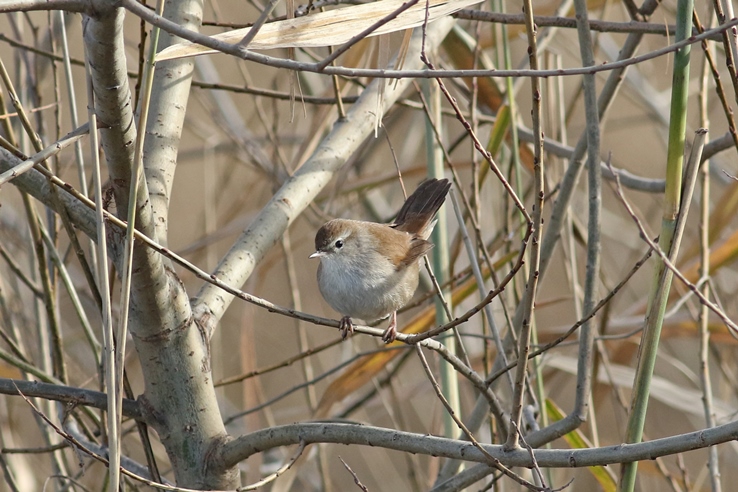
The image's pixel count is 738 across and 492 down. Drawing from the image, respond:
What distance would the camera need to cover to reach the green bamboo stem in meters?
1.55

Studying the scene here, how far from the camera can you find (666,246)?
167cm

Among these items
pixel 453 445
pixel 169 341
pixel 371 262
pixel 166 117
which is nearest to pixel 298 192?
pixel 166 117

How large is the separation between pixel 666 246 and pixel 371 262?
4.38ft

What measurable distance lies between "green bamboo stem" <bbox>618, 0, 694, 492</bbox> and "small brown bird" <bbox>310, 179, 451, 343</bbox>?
1.11 meters

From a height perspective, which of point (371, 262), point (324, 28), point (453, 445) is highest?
point (371, 262)

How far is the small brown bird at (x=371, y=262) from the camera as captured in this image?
272cm

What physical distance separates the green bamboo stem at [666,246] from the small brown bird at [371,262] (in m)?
1.11

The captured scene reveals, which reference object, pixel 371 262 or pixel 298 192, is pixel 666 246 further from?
pixel 371 262

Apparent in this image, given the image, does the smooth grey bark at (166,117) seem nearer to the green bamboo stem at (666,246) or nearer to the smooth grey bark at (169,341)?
the smooth grey bark at (169,341)

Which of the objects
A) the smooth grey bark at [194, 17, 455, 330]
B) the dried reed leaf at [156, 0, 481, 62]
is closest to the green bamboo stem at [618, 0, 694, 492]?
the dried reed leaf at [156, 0, 481, 62]

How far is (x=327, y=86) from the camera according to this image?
3.68 meters

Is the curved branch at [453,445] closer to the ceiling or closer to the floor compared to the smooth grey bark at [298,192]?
closer to the floor

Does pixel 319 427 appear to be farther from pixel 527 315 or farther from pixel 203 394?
pixel 527 315

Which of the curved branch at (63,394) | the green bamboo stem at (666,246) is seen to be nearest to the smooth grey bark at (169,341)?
the curved branch at (63,394)
